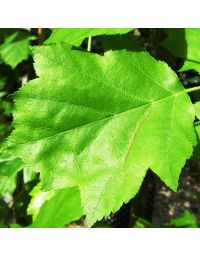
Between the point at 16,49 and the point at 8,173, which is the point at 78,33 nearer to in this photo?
the point at 8,173

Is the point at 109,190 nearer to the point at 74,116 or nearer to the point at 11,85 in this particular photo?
the point at 74,116

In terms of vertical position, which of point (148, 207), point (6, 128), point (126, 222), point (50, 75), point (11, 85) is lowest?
point (148, 207)

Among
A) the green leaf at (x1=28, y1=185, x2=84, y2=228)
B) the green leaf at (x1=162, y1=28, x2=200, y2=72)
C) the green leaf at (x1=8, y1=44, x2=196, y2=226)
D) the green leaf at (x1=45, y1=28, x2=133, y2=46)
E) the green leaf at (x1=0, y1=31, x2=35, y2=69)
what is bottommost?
the green leaf at (x1=28, y1=185, x2=84, y2=228)

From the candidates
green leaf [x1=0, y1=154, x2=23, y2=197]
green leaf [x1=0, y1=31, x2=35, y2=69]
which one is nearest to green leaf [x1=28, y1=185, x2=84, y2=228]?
green leaf [x1=0, y1=154, x2=23, y2=197]

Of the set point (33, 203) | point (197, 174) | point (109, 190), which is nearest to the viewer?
point (109, 190)

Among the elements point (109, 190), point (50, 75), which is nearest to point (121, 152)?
point (109, 190)

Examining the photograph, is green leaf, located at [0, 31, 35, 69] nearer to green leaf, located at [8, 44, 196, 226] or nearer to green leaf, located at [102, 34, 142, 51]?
green leaf, located at [102, 34, 142, 51]

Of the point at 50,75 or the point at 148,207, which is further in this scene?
the point at 148,207
